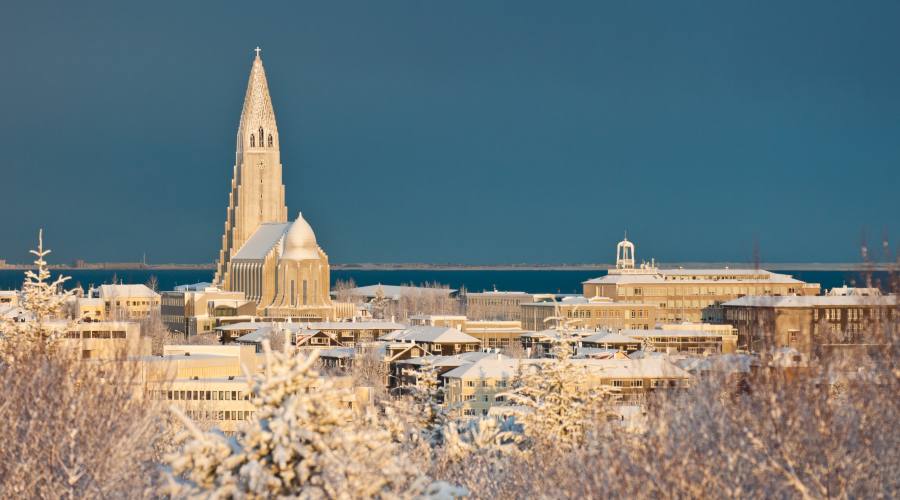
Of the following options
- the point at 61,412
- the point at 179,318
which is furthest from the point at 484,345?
the point at 61,412

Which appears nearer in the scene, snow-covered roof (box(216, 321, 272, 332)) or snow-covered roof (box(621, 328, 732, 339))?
snow-covered roof (box(621, 328, 732, 339))

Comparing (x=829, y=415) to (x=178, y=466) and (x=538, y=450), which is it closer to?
(x=178, y=466)

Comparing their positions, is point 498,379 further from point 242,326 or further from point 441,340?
point 242,326

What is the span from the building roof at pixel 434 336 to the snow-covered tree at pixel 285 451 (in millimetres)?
106781

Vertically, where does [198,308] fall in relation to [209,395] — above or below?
above

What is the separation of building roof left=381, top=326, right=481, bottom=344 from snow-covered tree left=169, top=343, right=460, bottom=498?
350ft

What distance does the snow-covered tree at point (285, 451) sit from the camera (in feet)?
89.1

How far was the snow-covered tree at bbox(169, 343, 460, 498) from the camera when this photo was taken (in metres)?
27.2

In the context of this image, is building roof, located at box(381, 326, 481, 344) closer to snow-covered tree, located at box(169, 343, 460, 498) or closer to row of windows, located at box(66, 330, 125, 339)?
row of windows, located at box(66, 330, 125, 339)

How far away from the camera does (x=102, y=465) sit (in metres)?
Result: 38.1

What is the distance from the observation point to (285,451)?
27.1 m

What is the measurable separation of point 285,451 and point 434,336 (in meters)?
112

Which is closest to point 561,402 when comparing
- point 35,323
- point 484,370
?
point 35,323

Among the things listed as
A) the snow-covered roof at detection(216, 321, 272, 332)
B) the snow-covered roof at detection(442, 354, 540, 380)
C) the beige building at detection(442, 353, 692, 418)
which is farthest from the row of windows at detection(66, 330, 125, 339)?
the snow-covered roof at detection(216, 321, 272, 332)
